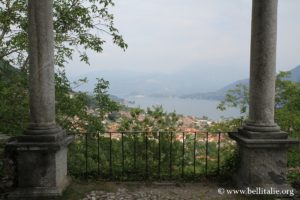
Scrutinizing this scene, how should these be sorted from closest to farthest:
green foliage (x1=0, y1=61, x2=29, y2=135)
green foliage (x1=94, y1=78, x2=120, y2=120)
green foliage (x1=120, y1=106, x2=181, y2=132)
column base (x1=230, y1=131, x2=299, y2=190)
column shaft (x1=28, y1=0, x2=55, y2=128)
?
column shaft (x1=28, y1=0, x2=55, y2=128) → column base (x1=230, y1=131, x2=299, y2=190) → green foliage (x1=0, y1=61, x2=29, y2=135) → green foliage (x1=94, y1=78, x2=120, y2=120) → green foliage (x1=120, y1=106, x2=181, y2=132)

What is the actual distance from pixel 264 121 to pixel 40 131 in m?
3.64

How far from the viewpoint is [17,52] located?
8805mm

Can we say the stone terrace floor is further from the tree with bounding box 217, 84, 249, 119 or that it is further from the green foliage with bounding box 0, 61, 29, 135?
the tree with bounding box 217, 84, 249, 119

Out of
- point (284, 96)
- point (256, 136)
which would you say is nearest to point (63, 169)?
point (256, 136)

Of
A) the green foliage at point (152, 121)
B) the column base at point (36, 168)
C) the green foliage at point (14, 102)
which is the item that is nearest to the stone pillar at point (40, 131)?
the column base at point (36, 168)

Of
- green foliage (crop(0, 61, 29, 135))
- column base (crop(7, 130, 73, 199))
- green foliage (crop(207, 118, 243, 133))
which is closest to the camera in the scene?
column base (crop(7, 130, 73, 199))

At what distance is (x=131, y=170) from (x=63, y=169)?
1.56 m

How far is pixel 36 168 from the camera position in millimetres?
5324

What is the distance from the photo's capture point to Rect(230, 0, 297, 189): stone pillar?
551cm

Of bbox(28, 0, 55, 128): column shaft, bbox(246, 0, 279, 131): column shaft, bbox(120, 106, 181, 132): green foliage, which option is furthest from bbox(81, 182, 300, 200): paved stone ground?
bbox(120, 106, 181, 132): green foliage

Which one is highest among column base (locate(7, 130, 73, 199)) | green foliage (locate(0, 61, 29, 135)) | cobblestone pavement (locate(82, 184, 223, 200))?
green foliage (locate(0, 61, 29, 135))

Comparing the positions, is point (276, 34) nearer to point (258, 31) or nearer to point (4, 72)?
point (258, 31)

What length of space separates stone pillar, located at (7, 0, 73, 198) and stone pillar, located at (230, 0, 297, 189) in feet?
10.2

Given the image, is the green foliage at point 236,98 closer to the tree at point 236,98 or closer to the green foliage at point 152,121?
the tree at point 236,98
